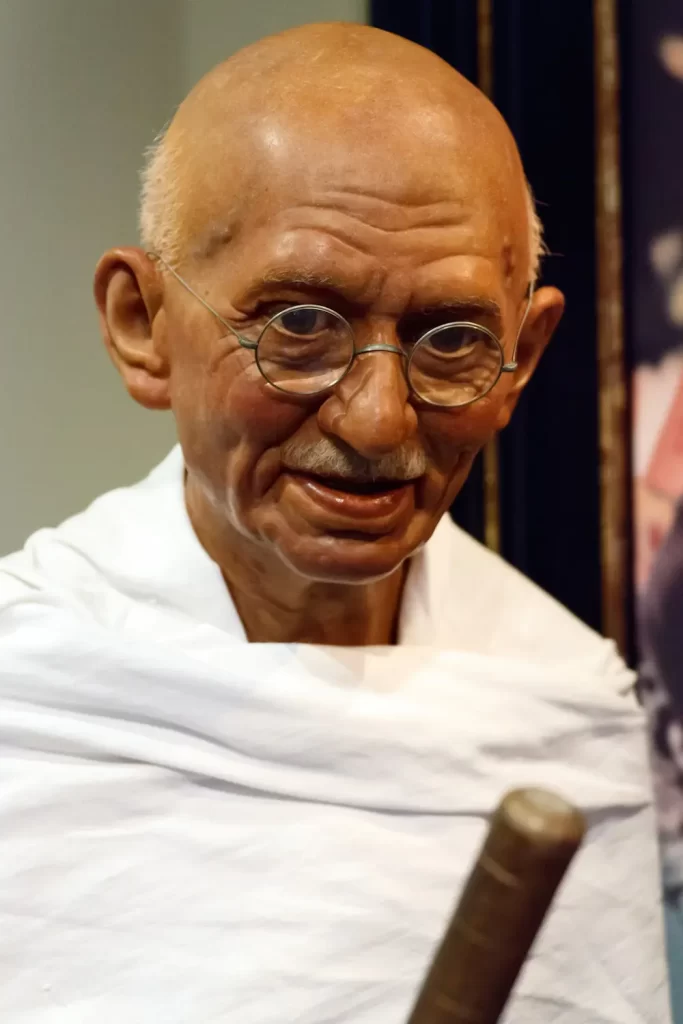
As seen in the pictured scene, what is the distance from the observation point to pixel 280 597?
3.07 feet

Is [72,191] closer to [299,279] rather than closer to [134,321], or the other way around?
[134,321]

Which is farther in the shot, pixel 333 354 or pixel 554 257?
pixel 554 257

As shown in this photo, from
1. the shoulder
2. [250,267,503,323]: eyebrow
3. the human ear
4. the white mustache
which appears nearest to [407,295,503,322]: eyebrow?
[250,267,503,323]: eyebrow

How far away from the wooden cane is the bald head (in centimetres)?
55

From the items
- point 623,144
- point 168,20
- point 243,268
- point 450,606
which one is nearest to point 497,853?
point 243,268

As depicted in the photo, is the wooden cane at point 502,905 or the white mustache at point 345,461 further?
the white mustache at point 345,461

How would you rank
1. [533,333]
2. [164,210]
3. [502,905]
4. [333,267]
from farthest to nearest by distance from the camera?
[533,333] → [164,210] → [333,267] → [502,905]

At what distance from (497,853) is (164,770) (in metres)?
0.58

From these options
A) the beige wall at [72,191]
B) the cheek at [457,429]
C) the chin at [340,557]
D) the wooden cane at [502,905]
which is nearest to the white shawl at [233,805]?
the chin at [340,557]

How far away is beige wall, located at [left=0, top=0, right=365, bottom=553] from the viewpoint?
1.21 meters

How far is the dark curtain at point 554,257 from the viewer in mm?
1257

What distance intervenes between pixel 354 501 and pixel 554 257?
27.5 inches

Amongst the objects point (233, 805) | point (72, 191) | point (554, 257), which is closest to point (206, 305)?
point (233, 805)

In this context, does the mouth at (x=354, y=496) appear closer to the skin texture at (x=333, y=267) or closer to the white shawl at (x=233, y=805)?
the skin texture at (x=333, y=267)
